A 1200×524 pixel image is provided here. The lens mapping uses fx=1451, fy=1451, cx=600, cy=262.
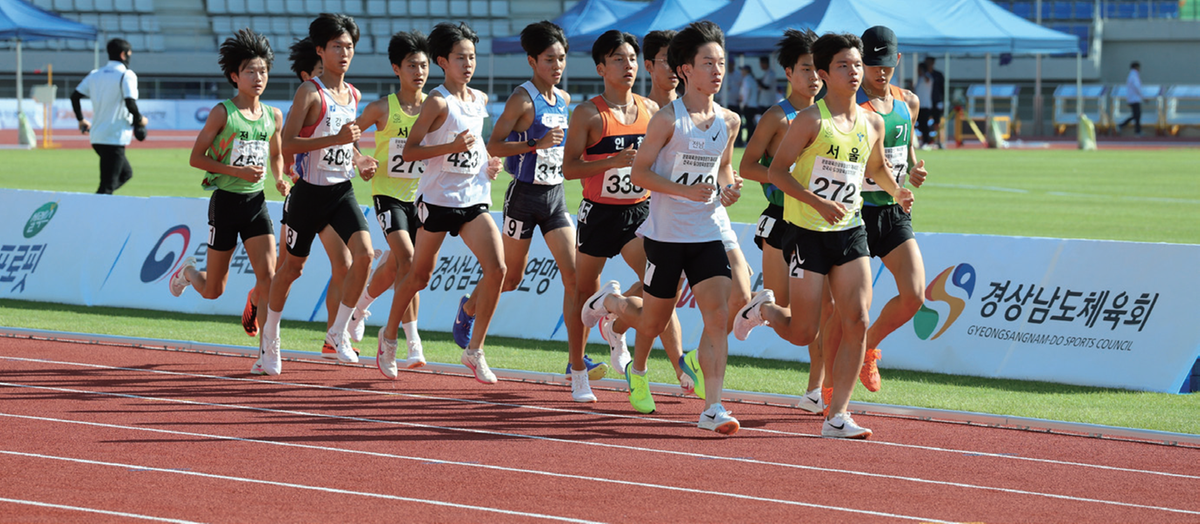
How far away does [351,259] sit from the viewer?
9.05m

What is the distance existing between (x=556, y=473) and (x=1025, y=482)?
1959mm

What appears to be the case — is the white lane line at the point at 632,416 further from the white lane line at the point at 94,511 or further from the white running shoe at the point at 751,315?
the white lane line at the point at 94,511

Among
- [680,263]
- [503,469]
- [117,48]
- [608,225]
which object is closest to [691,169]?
[680,263]

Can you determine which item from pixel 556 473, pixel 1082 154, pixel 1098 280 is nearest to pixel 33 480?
pixel 556 473

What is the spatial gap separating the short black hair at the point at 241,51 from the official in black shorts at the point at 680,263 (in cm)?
295

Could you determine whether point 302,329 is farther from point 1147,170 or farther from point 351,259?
point 1147,170

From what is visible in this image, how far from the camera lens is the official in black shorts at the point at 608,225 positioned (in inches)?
306

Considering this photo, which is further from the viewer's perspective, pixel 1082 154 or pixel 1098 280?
pixel 1082 154

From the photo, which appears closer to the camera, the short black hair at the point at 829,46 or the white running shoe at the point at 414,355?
the short black hair at the point at 829,46

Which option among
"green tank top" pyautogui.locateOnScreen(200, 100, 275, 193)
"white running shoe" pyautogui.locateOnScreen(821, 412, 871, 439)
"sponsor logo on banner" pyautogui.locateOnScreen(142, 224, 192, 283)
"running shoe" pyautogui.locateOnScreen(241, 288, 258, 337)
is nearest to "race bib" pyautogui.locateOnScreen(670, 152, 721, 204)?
"white running shoe" pyautogui.locateOnScreen(821, 412, 871, 439)

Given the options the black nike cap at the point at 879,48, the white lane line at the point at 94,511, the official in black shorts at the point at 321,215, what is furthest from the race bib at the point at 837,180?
the white lane line at the point at 94,511

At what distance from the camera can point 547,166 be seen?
821cm

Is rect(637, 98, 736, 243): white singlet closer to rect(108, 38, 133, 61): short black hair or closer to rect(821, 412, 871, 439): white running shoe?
rect(821, 412, 871, 439): white running shoe

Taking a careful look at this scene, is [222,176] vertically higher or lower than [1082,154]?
higher
